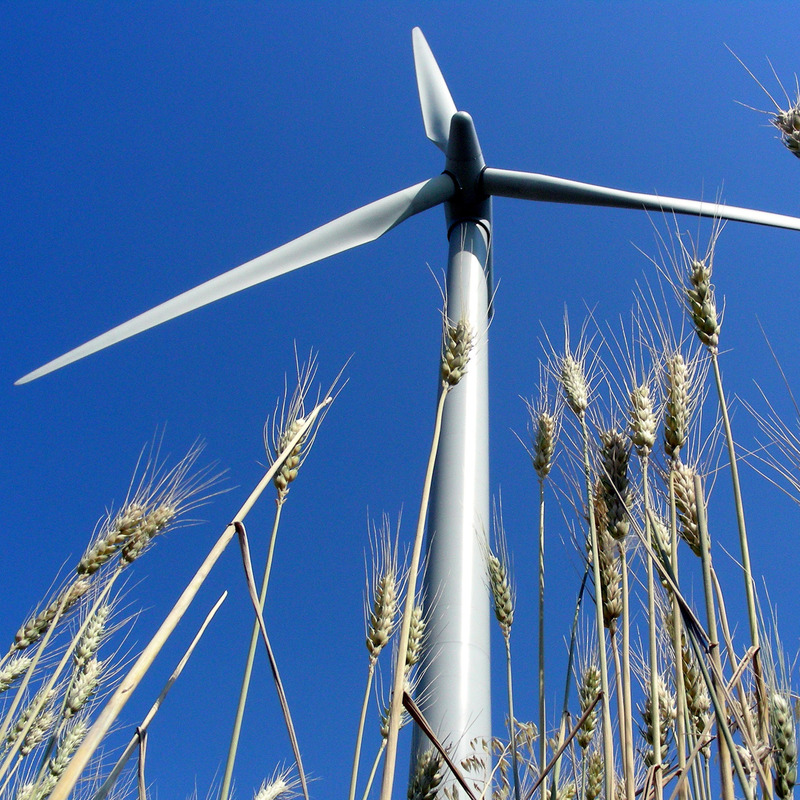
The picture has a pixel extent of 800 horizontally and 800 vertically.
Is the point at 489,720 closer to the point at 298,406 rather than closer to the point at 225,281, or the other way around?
the point at 298,406

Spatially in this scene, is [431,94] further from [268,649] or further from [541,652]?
[268,649]

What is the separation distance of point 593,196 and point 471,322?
4.44m

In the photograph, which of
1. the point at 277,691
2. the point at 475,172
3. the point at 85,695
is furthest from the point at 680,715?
the point at 475,172

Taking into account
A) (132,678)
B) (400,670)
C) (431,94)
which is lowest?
(132,678)

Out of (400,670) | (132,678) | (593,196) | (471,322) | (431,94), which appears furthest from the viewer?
(431,94)

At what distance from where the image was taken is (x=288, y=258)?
7969 millimetres

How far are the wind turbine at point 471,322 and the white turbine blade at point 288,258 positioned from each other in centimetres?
1

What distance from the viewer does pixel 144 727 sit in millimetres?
1922

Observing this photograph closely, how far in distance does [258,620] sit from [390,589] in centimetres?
124

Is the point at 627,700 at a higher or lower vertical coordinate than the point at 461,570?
lower

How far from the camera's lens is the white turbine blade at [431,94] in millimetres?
12953

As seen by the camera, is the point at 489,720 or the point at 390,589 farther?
the point at 489,720

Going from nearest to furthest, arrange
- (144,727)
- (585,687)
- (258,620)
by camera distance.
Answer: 1. (144,727)
2. (258,620)
3. (585,687)

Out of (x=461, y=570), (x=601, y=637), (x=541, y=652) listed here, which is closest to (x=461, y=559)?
(x=461, y=570)
